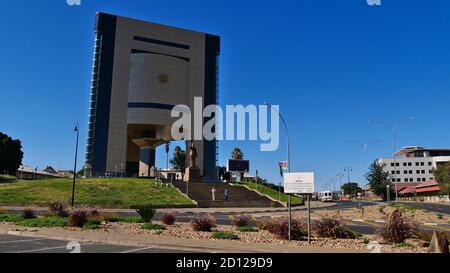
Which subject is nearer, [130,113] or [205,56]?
[130,113]

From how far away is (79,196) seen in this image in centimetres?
5172

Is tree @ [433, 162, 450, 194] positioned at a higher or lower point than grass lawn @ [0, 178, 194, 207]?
Result: higher

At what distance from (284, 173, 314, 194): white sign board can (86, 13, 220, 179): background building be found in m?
104

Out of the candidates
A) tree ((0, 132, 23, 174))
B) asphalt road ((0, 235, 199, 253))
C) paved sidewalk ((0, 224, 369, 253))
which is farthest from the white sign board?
tree ((0, 132, 23, 174))

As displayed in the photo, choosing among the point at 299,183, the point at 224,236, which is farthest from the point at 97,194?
the point at 299,183

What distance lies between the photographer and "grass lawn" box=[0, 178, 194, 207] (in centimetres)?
4822

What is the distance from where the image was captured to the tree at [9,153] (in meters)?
112

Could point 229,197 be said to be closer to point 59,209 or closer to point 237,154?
point 59,209

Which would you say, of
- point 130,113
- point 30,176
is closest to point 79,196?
point 130,113

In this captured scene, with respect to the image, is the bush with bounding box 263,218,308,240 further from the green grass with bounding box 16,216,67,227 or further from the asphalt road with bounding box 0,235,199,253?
the green grass with bounding box 16,216,67,227
